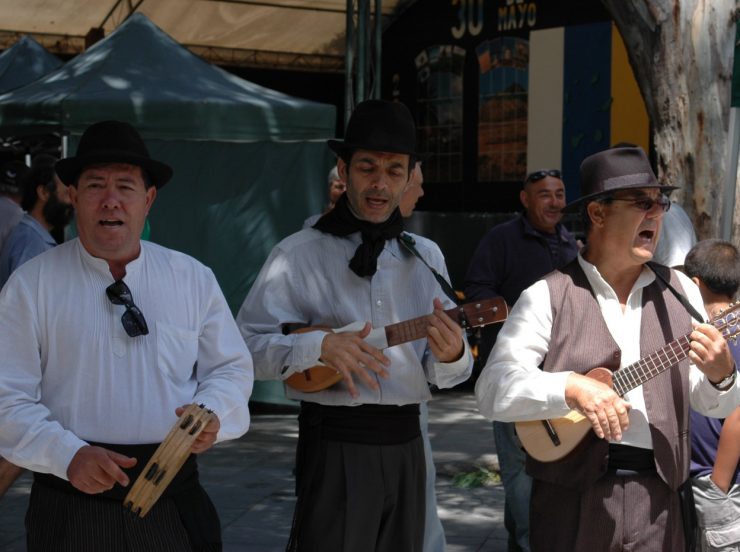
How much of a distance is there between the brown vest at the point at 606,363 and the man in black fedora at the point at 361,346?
364 millimetres

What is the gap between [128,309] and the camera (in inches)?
128

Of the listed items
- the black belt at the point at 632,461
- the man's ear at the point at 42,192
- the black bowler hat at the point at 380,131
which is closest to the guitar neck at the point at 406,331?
the black bowler hat at the point at 380,131

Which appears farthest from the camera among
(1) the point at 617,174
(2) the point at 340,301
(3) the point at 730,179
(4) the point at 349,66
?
(4) the point at 349,66

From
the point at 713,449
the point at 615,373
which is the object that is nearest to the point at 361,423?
the point at 615,373

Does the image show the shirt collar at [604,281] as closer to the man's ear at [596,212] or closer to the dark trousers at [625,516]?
the man's ear at [596,212]

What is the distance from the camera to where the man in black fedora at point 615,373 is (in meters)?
3.45

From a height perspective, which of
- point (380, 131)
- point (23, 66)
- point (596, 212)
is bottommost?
point (596, 212)

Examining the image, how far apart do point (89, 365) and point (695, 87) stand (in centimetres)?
376

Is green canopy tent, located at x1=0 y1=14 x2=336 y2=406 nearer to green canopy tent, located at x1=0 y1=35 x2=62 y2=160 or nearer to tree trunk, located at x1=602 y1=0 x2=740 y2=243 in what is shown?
green canopy tent, located at x1=0 y1=35 x2=62 y2=160

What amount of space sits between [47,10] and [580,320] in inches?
510

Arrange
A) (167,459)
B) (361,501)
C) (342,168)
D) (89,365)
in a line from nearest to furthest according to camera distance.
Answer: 1. (167,459)
2. (89,365)
3. (361,501)
4. (342,168)

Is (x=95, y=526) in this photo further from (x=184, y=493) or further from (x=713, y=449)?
(x=713, y=449)

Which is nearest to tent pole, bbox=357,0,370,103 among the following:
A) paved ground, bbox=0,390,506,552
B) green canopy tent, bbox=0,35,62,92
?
paved ground, bbox=0,390,506,552

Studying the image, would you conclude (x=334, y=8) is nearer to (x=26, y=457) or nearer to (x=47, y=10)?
(x=47, y=10)
